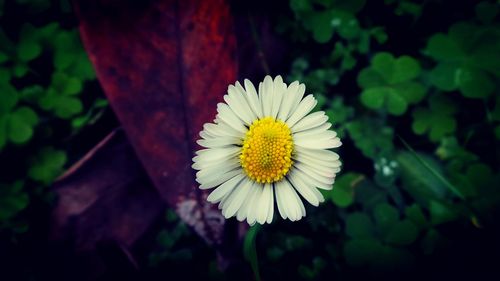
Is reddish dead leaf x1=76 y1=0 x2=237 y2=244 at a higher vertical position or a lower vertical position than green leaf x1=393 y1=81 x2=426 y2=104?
higher

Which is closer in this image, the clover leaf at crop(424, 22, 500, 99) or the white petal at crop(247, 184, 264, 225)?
the white petal at crop(247, 184, 264, 225)

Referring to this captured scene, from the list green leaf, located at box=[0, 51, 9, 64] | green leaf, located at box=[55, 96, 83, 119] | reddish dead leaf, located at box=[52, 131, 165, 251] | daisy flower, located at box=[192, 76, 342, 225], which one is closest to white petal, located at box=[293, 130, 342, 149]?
daisy flower, located at box=[192, 76, 342, 225]

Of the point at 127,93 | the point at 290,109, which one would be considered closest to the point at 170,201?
the point at 127,93

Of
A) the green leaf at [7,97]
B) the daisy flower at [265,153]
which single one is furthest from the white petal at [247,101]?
the green leaf at [7,97]

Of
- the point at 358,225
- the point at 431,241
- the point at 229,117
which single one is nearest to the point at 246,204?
the point at 229,117

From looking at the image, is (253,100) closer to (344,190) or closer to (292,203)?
(292,203)

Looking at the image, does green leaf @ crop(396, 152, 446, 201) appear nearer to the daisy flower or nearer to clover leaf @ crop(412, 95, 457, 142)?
clover leaf @ crop(412, 95, 457, 142)

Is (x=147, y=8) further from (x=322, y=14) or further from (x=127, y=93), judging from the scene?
(x=322, y=14)
